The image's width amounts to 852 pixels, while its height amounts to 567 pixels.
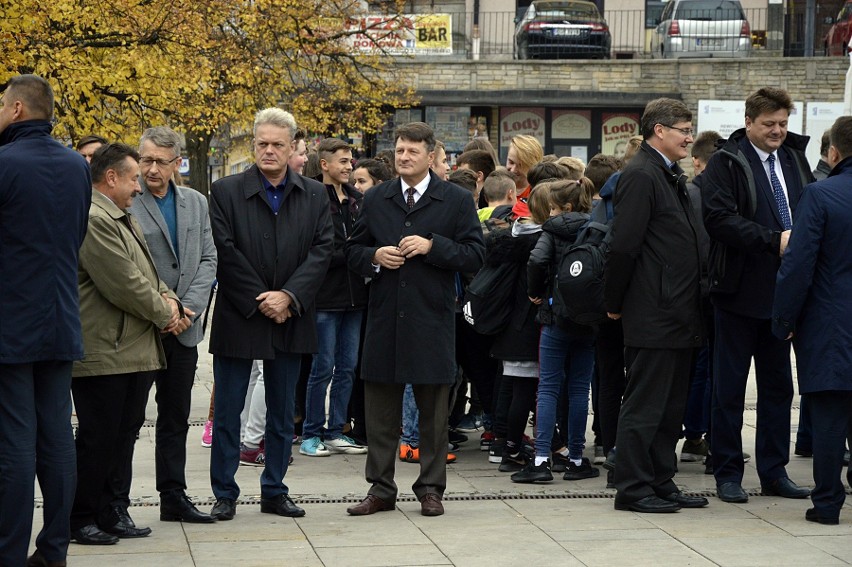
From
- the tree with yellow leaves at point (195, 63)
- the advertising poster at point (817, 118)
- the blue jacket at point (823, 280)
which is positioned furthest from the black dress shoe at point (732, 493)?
the advertising poster at point (817, 118)

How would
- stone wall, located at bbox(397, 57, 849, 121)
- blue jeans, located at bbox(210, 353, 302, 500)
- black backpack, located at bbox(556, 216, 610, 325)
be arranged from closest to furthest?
blue jeans, located at bbox(210, 353, 302, 500)
black backpack, located at bbox(556, 216, 610, 325)
stone wall, located at bbox(397, 57, 849, 121)

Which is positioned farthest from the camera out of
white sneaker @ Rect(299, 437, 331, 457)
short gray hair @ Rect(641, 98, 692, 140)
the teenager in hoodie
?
white sneaker @ Rect(299, 437, 331, 457)

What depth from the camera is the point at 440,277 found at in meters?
7.57

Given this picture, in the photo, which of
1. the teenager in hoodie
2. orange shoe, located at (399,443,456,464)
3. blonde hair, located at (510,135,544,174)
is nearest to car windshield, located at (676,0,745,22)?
blonde hair, located at (510,135,544,174)

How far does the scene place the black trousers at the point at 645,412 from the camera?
7.59 meters

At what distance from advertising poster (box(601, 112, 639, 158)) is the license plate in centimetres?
253

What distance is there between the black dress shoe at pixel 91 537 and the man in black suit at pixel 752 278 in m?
3.50

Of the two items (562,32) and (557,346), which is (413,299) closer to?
(557,346)

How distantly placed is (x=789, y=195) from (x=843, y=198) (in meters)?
0.79

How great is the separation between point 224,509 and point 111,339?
1.22 meters

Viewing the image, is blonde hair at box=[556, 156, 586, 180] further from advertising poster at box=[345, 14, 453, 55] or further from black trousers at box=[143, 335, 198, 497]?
advertising poster at box=[345, 14, 453, 55]

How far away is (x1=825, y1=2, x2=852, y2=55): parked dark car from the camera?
3310cm

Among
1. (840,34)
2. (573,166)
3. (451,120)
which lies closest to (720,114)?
(840,34)

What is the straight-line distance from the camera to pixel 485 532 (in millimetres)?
7035
